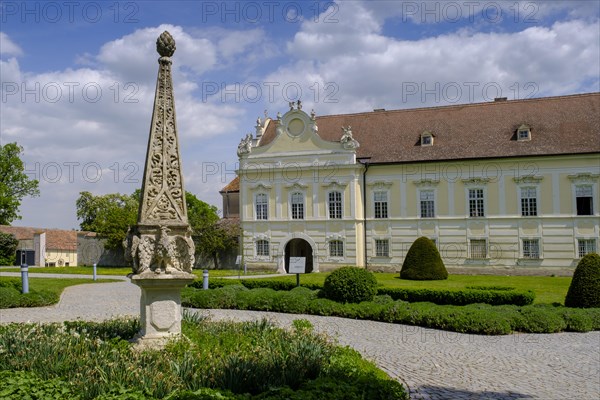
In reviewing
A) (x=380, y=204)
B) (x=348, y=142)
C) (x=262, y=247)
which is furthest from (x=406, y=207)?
(x=262, y=247)

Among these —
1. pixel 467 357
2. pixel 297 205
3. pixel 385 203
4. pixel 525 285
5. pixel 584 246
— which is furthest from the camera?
pixel 297 205

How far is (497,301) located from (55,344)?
13.7 meters

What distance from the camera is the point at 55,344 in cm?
840

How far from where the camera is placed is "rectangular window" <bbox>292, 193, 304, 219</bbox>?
37.7 meters

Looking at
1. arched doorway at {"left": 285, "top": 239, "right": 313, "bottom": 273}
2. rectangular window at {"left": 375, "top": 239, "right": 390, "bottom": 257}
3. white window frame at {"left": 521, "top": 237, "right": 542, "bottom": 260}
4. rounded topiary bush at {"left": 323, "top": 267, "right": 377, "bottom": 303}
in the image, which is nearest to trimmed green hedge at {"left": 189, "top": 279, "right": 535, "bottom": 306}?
rounded topiary bush at {"left": 323, "top": 267, "right": 377, "bottom": 303}

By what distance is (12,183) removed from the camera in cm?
5003

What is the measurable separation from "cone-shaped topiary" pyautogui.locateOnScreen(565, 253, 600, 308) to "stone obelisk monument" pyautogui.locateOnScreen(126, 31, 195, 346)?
39.6 ft

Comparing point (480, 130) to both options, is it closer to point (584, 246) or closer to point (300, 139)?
point (584, 246)

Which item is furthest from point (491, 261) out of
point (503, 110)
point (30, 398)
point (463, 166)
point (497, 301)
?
point (30, 398)

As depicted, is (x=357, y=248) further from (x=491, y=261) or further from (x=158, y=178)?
(x=158, y=178)

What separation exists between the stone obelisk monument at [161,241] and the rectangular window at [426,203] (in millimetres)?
28236

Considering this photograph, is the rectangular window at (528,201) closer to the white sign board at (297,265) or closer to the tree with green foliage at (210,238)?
the white sign board at (297,265)

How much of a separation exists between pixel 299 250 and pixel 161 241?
30947mm

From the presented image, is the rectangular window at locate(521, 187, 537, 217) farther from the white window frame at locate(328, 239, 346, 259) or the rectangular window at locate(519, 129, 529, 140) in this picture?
the white window frame at locate(328, 239, 346, 259)
